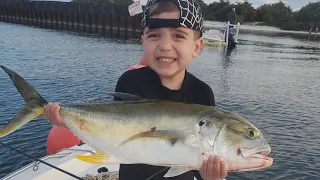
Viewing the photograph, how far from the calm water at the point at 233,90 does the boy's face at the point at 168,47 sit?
7.08 metres

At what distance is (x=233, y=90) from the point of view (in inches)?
753

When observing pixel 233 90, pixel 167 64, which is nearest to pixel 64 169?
pixel 167 64

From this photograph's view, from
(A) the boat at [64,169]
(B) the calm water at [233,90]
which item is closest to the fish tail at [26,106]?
(A) the boat at [64,169]

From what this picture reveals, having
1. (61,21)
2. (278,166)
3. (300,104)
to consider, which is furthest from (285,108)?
(61,21)

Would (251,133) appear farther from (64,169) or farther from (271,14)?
(271,14)

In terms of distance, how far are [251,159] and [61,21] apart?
6622cm

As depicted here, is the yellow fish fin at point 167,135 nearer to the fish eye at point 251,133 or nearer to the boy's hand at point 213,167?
the boy's hand at point 213,167

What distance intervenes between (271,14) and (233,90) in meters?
105

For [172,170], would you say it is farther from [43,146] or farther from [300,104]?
[300,104]

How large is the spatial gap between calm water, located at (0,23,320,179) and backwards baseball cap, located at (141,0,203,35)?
721cm

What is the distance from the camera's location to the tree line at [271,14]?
335ft

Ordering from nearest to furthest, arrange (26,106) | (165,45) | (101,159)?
1. (101,159)
2. (165,45)
3. (26,106)

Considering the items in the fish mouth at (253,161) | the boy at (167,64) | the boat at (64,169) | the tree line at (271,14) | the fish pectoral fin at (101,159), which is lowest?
the boat at (64,169)

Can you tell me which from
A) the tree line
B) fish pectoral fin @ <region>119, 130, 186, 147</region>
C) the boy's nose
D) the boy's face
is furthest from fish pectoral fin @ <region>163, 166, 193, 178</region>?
the tree line
